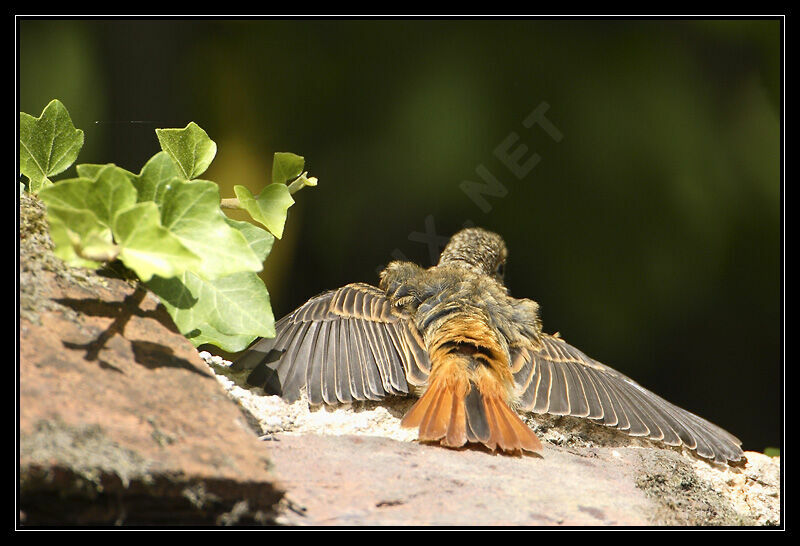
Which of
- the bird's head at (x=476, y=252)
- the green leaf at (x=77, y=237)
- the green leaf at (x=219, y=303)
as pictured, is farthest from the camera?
the bird's head at (x=476, y=252)

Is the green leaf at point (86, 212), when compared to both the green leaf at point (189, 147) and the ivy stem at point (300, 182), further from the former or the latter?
the ivy stem at point (300, 182)

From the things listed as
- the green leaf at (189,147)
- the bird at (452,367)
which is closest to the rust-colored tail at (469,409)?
the bird at (452,367)

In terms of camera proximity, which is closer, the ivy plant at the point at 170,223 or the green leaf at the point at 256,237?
the ivy plant at the point at 170,223

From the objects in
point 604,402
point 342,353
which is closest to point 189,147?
point 342,353

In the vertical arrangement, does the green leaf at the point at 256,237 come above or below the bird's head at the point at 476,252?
above

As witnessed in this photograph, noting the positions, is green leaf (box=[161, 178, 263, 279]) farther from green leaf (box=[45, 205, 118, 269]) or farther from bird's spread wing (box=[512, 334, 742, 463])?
bird's spread wing (box=[512, 334, 742, 463])

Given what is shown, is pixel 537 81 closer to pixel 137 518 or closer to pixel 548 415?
pixel 548 415
